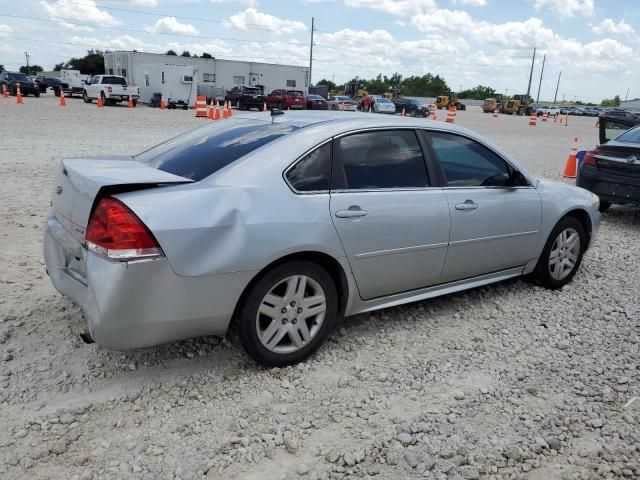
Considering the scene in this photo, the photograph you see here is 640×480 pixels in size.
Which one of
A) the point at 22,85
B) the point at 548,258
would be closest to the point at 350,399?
the point at 548,258

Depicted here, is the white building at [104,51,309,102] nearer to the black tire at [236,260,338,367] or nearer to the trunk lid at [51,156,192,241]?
the trunk lid at [51,156,192,241]

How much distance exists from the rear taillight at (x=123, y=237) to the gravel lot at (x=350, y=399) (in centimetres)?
86

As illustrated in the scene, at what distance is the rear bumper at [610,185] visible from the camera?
755 cm

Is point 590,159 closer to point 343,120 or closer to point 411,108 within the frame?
point 343,120

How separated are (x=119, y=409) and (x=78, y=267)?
32.6 inches

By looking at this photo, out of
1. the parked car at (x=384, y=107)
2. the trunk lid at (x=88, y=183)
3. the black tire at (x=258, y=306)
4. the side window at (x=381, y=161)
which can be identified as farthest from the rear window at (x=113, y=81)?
the black tire at (x=258, y=306)

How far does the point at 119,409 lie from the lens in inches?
117

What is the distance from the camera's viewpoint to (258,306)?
10.5 feet

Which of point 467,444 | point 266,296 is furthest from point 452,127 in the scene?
point 467,444

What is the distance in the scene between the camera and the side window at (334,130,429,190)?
359 cm

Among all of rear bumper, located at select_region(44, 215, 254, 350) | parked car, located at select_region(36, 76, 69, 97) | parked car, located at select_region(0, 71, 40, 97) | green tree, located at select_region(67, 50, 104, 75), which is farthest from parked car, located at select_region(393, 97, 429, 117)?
green tree, located at select_region(67, 50, 104, 75)

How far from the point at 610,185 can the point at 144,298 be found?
23.6 feet

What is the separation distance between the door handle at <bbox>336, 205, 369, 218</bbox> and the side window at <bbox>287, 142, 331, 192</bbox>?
0.18 metres

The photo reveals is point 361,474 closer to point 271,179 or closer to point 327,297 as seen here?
point 327,297
